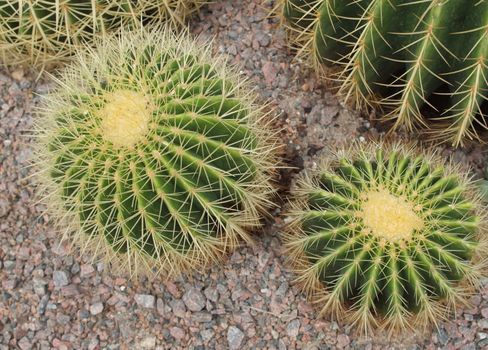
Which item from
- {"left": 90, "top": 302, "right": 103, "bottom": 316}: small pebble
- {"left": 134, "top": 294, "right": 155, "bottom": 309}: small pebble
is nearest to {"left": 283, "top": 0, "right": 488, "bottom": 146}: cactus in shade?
{"left": 134, "top": 294, "right": 155, "bottom": 309}: small pebble

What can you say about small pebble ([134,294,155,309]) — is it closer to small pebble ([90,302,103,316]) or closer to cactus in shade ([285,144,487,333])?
small pebble ([90,302,103,316])

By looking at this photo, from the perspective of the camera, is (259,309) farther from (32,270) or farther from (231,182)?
(32,270)

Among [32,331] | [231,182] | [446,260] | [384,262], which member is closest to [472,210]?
[446,260]

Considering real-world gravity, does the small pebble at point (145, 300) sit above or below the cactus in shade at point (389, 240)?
below

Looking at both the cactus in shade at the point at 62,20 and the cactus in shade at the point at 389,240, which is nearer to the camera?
the cactus in shade at the point at 389,240

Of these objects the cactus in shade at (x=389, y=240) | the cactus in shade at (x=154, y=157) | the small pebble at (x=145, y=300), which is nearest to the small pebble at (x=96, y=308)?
the small pebble at (x=145, y=300)

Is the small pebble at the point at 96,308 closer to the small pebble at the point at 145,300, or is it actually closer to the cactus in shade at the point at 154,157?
the small pebble at the point at 145,300

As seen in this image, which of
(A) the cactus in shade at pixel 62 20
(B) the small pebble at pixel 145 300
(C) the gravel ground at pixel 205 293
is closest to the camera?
(C) the gravel ground at pixel 205 293
